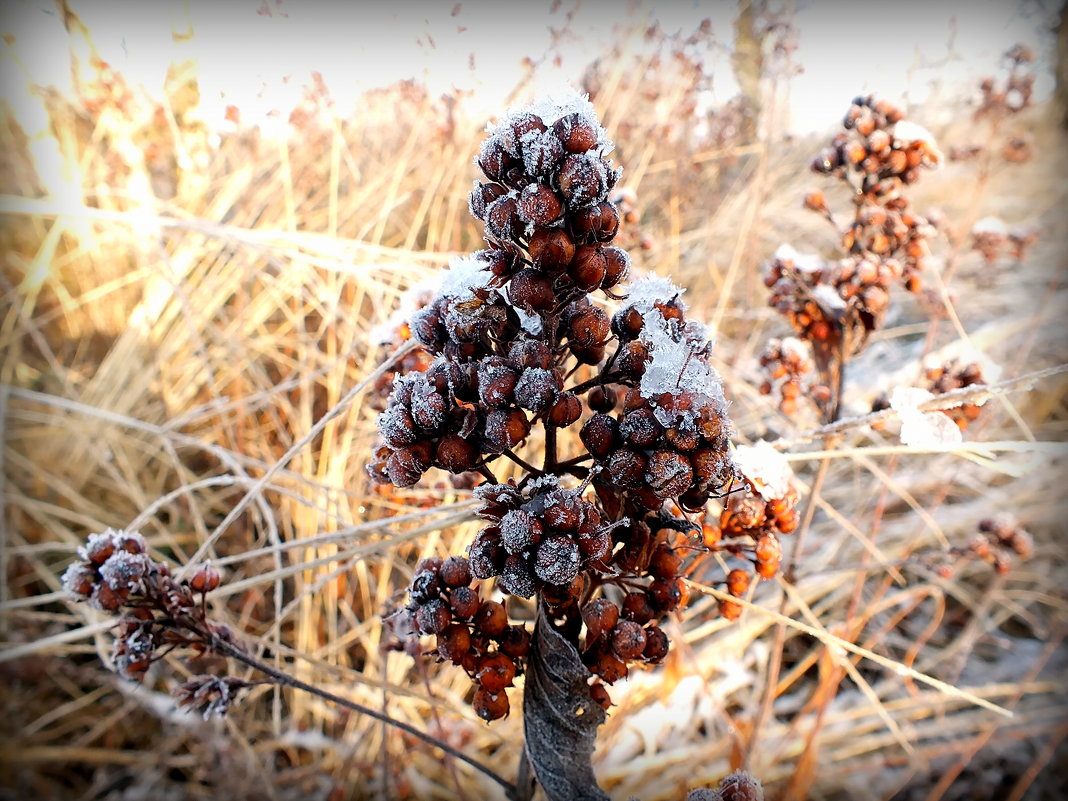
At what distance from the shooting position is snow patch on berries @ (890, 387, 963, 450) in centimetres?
94

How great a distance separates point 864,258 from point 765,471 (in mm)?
785

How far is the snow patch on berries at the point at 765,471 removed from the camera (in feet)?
2.68

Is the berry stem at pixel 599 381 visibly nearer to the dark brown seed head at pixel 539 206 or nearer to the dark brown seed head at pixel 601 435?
the dark brown seed head at pixel 601 435

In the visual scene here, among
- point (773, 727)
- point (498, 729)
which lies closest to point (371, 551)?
point (498, 729)

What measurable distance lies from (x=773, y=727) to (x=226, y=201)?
10.5ft

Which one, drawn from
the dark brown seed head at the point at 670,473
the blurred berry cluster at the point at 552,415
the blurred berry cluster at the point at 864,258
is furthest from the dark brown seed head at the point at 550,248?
the blurred berry cluster at the point at 864,258

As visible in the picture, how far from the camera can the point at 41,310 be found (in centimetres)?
296

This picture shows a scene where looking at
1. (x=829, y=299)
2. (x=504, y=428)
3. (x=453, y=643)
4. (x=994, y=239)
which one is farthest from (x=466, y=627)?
(x=994, y=239)

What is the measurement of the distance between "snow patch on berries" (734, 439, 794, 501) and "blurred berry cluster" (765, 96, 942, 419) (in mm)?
589

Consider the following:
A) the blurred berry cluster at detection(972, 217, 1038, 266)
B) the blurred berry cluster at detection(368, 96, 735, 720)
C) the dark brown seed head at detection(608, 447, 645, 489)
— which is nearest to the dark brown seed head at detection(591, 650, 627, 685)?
the blurred berry cluster at detection(368, 96, 735, 720)

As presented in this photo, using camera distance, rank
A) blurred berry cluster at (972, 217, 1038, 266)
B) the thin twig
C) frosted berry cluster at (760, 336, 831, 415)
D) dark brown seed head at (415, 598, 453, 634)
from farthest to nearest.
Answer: blurred berry cluster at (972, 217, 1038, 266), frosted berry cluster at (760, 336, 831, 415), the thin twig, dark brown seed head at (415, 598, 453, 634)

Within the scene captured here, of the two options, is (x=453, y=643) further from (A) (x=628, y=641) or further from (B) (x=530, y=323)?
(B) (x=530, y=323)

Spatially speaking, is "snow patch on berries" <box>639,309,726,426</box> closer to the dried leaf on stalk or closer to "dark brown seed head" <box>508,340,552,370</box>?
"dark brown seed head" <box>508,340,552,370</box>

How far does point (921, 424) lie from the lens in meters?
0.97
